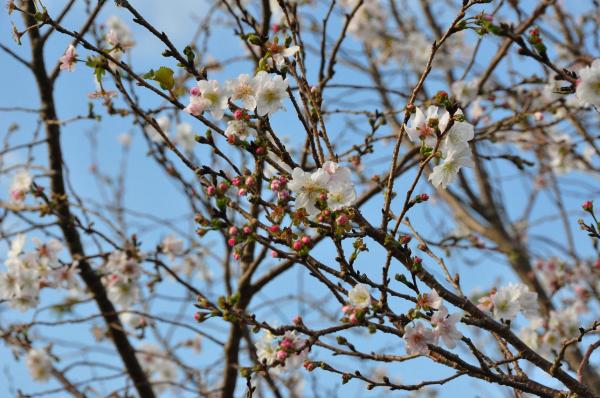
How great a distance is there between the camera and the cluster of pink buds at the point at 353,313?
139 cm

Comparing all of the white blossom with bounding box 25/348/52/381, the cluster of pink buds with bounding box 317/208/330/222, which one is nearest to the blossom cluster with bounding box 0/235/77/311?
the white blossom with bounding box 25/348/52/381

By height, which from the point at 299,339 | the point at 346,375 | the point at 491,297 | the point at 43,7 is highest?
the point at 43,7

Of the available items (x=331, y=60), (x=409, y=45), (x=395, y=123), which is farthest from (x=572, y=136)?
(x=331, y=60)

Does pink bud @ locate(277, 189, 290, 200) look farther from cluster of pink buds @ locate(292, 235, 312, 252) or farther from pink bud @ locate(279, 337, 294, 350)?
pink bud @ locate(279, 337, 294, 350)

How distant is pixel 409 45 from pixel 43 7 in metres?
Answer: 4.34

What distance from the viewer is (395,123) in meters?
4.90

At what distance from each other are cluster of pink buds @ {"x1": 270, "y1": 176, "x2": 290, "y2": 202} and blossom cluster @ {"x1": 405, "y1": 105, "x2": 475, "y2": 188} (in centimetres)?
36

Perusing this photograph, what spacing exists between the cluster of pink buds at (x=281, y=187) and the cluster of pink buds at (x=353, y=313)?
0.33 metres

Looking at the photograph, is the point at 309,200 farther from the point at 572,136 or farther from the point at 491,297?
the point at 572,136

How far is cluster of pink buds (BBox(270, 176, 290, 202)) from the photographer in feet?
4.89

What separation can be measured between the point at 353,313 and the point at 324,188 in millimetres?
319

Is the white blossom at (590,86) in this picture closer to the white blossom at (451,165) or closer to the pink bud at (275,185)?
the white blossom at (451,165)

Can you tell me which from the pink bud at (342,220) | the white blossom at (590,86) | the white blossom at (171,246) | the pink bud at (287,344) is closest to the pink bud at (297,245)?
the pink bud at (342,220)

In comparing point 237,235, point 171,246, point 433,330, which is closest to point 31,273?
point 171,246
